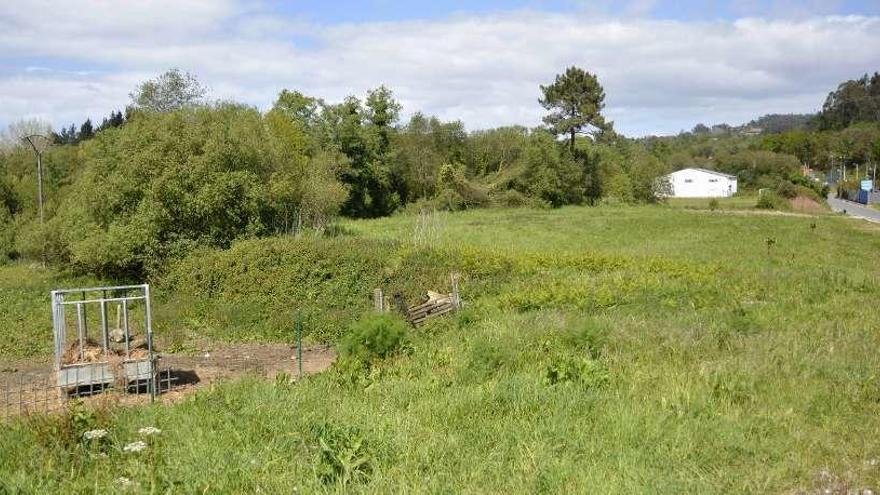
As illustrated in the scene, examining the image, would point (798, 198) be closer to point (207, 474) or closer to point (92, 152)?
point (92, 152)

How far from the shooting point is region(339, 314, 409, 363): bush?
9.96m

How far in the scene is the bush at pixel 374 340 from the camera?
9.96m

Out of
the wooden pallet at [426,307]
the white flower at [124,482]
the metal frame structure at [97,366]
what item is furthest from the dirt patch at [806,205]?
the white flower at [124,482]

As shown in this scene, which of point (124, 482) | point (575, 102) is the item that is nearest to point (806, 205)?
point (575, 102)

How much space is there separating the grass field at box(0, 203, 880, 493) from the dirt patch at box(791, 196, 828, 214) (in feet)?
132

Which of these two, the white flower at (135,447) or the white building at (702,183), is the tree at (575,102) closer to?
the white building at (702,183)

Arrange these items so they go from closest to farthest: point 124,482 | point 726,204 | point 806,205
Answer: point 124,482, point 806,205, point 726,204

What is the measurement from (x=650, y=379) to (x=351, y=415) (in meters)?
3.30

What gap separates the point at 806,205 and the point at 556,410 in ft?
180

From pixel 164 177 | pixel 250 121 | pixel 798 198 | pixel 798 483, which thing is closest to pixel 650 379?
pixel 798 483

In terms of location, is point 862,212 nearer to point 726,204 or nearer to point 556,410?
point 726,204

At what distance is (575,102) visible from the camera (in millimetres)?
53719

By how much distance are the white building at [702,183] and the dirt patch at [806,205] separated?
87.9 feet

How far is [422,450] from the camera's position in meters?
5.60
